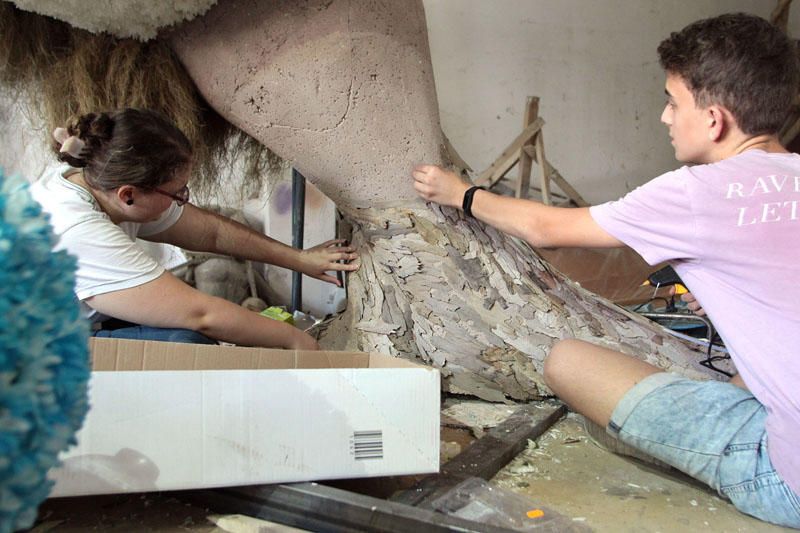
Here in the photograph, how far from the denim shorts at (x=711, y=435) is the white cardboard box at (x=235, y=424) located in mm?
401

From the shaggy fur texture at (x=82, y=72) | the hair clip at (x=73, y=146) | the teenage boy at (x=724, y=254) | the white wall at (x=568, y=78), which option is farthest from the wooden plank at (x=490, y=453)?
the white wall at (x=568, y=78)

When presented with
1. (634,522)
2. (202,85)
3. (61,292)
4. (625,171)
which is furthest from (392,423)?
(625,171)

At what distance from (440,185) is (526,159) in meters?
2.39

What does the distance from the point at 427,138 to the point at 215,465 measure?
97cm

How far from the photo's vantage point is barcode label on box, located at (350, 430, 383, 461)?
1083 mm

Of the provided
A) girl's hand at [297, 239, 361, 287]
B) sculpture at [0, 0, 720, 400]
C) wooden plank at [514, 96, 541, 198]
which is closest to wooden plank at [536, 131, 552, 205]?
wooden plank at [514, 96, 541, 198]

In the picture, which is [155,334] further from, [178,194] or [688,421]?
[688,421]

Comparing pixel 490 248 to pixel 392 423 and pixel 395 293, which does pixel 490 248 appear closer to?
pixel 395 293

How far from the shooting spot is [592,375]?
133 centimetres

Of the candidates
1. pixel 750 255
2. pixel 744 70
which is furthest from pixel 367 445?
pixel 744 70

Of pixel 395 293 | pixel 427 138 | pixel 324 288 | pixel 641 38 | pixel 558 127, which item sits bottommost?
pixel 324 288

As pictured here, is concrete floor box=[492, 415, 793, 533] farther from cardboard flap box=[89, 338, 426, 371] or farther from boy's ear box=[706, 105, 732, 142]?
boy's ear box=[706, 105, 732, 142]

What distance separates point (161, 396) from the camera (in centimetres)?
101

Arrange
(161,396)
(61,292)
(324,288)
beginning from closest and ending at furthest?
1. (61,292)
2. (161,396)
3. (324,288)
